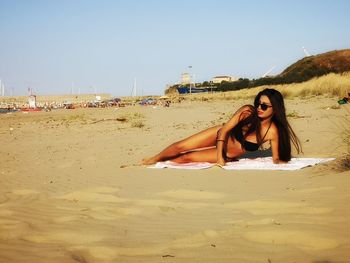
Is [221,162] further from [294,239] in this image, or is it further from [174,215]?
[294,239]

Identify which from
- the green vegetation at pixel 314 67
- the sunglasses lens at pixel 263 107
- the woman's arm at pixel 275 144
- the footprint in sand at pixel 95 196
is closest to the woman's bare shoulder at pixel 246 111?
the sunglasses lens at pixel 263 107

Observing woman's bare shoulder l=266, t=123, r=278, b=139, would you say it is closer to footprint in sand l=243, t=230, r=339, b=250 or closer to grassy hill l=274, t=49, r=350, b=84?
footprint in sand l=243, t=230, r=339, b=250

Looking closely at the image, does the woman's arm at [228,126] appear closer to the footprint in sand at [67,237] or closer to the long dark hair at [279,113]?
the long dark hair at [279,113]

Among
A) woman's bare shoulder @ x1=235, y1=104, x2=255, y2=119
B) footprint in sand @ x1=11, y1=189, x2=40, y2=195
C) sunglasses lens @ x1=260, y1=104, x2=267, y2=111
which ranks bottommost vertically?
footprint in sand @ x1=11, y1=189, x2=40, y2=195

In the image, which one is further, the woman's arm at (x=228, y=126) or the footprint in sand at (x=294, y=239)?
the woman's arm at (x=228, y=126)

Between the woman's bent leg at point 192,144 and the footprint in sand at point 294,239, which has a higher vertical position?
the woman's bent leg at point 192,144

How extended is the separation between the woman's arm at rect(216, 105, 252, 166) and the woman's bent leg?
0.24 m

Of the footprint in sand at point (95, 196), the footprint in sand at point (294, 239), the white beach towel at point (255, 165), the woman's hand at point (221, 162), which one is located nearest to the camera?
the footprint in sand at point (294, 239)

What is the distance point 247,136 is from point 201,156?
673mm

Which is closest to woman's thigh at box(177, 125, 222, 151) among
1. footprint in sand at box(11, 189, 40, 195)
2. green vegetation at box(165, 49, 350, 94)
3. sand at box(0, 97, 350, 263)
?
sand at box(0, 97, 350, 263)

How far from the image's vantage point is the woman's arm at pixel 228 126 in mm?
5117

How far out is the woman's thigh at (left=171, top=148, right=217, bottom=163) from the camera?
5.49 meters

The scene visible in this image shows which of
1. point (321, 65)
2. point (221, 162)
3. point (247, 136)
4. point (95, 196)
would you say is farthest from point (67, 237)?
point (321, 65)

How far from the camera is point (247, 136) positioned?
5.35 m
